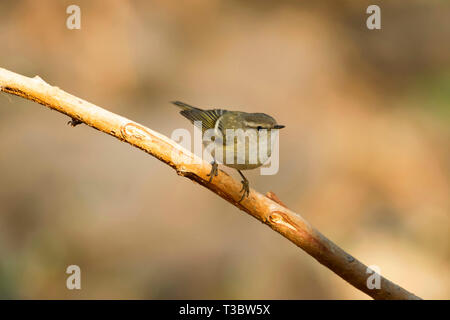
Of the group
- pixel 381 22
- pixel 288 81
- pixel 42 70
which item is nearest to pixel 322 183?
pixel 288 81

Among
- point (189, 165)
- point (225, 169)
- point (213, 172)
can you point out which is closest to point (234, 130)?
point (213, 172)

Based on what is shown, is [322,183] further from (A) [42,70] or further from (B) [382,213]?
(A) [42,70]

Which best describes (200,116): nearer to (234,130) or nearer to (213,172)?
(234,130)

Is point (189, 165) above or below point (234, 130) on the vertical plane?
below

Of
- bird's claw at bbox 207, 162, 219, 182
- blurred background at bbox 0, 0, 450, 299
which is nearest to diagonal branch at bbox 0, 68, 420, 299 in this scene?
bird's claw at bbox 207, 162, 219, 182

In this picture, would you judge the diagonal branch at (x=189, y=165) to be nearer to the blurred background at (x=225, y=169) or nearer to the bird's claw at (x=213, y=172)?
the bird's claw at (x=213, y=172)

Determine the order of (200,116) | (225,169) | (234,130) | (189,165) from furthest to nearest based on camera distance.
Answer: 1. (225,169)
2. (200,116)
3. (234,130)
4. (189,165)

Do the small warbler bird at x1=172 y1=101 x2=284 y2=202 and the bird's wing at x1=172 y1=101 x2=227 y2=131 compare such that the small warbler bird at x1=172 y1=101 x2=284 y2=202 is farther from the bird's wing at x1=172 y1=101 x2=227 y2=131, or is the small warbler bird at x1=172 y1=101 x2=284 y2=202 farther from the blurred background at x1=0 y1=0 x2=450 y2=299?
the blurred background at x1=0 y1=0 x2=450 y2=299
